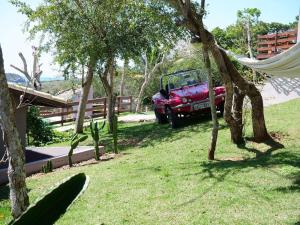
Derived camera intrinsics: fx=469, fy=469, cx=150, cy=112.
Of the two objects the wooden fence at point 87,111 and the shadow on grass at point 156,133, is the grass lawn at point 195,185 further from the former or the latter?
the wooden fence at point 87,111

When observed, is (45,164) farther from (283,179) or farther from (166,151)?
(283,179)

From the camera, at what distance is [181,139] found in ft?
38.4

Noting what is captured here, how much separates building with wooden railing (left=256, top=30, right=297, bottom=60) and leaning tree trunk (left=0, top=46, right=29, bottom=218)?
15.2 metres

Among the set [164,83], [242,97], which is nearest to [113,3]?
[164,83]

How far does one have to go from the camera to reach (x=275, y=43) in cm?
1820

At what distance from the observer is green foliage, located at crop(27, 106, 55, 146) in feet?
54.1

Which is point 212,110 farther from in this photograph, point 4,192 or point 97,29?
point 97,29

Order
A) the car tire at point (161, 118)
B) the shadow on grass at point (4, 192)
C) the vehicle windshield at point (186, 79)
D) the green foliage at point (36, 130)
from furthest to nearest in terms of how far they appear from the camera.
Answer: the green foliage at point (36, 130) → the car tire at point (161, 118) → the vehicle windshield at point (186, 79) → the shadow on grass at point (4, 192)

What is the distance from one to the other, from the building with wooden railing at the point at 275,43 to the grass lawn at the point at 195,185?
7.74m

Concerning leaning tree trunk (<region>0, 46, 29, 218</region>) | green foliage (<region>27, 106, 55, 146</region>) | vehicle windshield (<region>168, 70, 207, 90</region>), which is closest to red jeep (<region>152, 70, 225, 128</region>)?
vehicle windshield (<region>168, 70, 207, 90</region>)

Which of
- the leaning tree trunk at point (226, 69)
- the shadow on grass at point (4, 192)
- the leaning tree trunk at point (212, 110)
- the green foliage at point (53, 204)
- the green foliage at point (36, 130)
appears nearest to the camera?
the green foliage at point (53, 204)

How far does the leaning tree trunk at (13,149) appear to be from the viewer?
3471 mm

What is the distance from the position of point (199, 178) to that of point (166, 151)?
320cm

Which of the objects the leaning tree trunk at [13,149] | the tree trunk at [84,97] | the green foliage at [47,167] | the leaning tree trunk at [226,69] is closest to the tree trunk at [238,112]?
the leaning tree trunk at [226,69]
